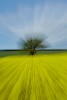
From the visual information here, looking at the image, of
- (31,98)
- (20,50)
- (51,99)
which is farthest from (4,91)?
(20,50)

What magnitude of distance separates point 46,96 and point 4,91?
1.35 m

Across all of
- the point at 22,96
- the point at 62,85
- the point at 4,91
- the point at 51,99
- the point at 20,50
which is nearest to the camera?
the point at 51,99

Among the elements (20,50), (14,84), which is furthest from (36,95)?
(20,50)

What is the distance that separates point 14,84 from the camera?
7.15 m

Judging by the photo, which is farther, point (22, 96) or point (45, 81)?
Result: point (45, 81)

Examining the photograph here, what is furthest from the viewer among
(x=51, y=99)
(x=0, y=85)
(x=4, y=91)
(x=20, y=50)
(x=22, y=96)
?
(x=20, y=50)

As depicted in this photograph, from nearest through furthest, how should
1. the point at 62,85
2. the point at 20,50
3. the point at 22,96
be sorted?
the point at 22,96
the point at 62,85
the point at 20,50

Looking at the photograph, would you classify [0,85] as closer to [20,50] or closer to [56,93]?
[56,93]

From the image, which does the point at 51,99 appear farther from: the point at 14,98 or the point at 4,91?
the point at 4,91

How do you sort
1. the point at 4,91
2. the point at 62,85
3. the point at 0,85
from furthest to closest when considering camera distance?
the point at 0,85
the point at 62,85
the point at 4,91

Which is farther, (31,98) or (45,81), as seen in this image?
(45,81)

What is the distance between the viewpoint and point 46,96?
541 cm

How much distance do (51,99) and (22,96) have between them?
2.67ft

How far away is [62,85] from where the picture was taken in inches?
263
